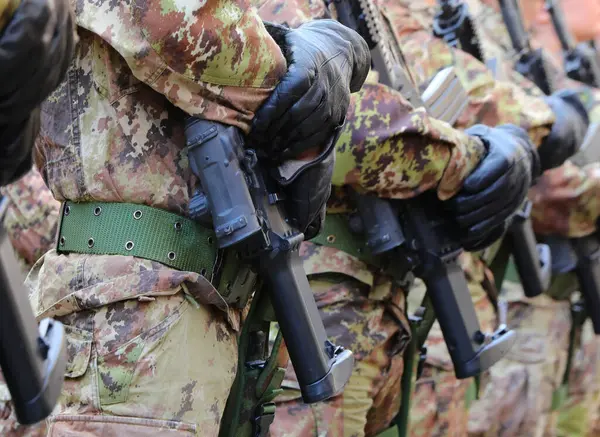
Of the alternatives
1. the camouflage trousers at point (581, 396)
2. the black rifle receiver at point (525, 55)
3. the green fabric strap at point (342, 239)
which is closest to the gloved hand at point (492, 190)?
the green fabric strap at point (342, 239)

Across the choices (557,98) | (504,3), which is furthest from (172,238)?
(504,3)

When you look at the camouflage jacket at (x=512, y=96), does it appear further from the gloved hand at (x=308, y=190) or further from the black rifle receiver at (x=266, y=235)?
the black rifle receiver at (x=266, y=235)

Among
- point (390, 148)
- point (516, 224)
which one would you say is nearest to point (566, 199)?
point (516, 224)

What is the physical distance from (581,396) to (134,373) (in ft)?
14.2

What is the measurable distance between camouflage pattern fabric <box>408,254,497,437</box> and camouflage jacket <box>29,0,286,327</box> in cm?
170

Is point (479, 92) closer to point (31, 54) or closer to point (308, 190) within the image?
point (308, 190)

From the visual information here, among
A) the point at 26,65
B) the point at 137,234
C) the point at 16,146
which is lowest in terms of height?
the point at 137,234

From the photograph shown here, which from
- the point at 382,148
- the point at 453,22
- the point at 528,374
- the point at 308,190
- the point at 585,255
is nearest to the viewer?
the point at 308,190

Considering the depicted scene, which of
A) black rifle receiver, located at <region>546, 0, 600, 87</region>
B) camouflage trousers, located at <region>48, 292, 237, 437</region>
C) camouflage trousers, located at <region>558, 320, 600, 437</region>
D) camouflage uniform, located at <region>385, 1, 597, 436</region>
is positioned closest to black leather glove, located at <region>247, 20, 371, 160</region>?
camouflage trousers, located at <region>48, 292, 237, 437</region>

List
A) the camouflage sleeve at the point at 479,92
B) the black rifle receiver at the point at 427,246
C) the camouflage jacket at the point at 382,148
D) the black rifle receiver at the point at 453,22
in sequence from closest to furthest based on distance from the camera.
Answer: the camouflage jacket at the point at 382,148 < the black rifle receiver at the point at 427,246 < the camouflage sleeve at the point at 479,92 < the black rifle receiver at the point at 453,22

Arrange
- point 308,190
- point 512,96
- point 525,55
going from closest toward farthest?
point 308,190 < point 512,96 < point 525,55

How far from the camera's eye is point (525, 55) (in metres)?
5.39

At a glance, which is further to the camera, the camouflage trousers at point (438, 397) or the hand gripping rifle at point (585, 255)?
the hand gripping rifle at point (585, 255)

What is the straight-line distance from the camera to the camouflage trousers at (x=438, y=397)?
3.35m
